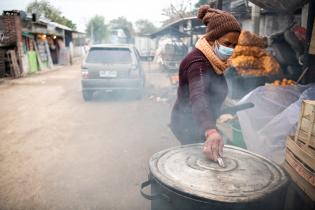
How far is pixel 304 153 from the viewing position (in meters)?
2.12

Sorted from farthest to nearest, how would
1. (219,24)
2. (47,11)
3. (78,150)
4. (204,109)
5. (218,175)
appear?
(47,11)
(78,150)
(219,24)
(204,109)
(218,175)

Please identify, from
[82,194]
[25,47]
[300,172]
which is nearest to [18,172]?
[82,194]

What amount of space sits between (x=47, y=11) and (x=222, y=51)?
46636 millimetres

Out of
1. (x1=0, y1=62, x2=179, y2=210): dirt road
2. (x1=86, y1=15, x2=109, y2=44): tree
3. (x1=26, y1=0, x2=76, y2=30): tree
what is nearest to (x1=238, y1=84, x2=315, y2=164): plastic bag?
(x1=0, y1=62, x2=179, y2=210): dirt road

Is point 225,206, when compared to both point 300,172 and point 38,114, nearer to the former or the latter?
point 300,172

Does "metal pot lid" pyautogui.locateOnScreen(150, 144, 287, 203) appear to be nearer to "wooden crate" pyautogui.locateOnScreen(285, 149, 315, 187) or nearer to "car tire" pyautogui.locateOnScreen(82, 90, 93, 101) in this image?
"wooden crate" pyautogui.locateOnScreen(285, 149, 315, 187)

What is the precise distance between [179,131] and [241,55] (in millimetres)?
4846

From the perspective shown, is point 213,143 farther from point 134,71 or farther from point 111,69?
point 111,69

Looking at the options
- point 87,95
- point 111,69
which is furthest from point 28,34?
point 111,69

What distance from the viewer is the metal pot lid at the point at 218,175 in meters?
1.88

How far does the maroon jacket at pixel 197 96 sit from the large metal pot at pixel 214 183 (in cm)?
33

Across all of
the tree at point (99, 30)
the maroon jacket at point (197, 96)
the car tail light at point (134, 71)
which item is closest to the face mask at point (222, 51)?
the maroon jacket at point (197, 96)

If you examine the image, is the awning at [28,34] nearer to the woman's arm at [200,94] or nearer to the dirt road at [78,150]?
the dirt road at [78,150]

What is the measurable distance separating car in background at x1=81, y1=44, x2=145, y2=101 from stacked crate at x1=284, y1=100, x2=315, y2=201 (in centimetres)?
780
